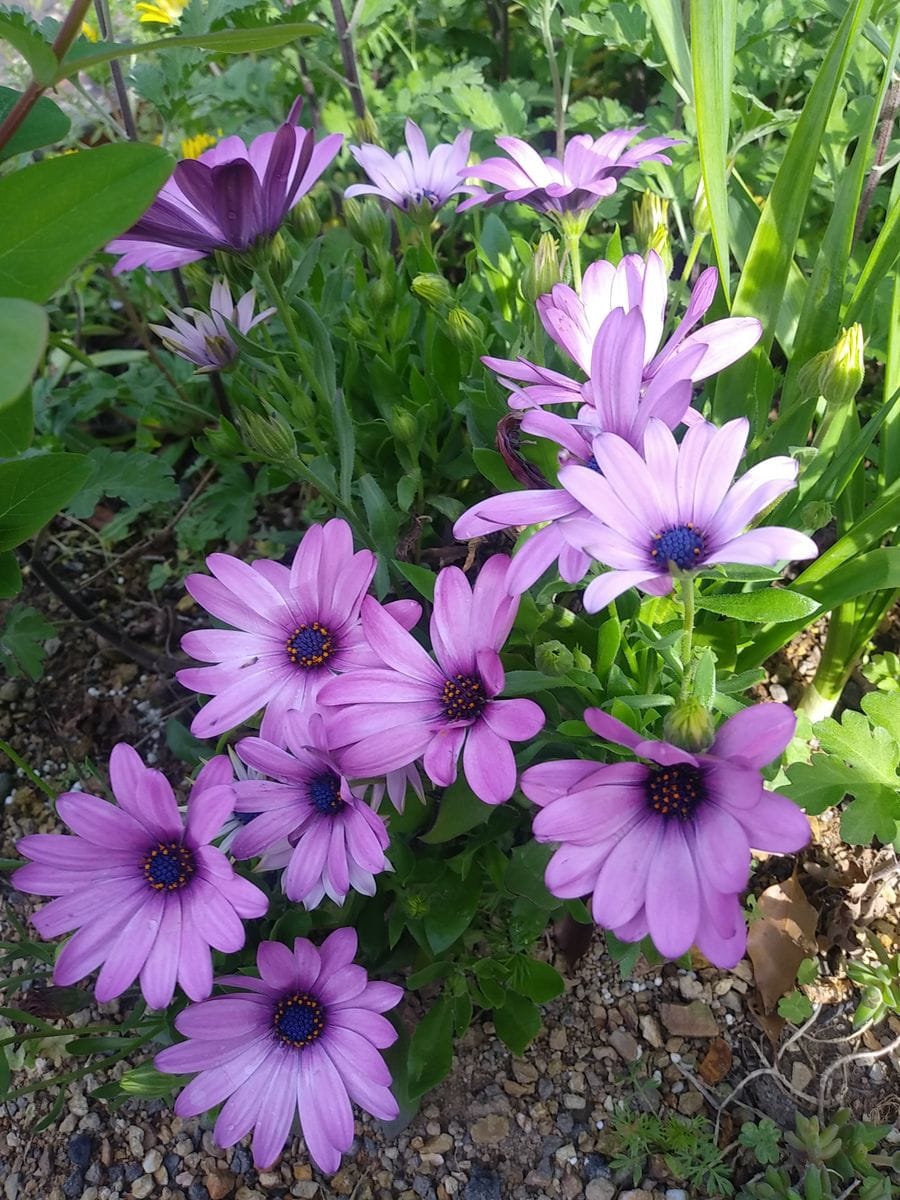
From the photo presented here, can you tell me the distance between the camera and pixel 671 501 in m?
0.69

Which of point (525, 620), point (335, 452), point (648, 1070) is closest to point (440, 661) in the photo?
point (525, 620)

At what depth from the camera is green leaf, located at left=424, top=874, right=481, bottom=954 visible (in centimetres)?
95

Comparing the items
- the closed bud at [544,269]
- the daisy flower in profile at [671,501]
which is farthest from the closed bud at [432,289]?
the daisy flower in profile at [671,501]

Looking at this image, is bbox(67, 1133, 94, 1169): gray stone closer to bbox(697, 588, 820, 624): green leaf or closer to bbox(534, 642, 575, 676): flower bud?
bbox(534, 642, 575, 676): flower bud

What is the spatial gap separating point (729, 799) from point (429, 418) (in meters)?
0.66

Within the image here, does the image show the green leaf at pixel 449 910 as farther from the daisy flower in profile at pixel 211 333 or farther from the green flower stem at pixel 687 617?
the daisy flower in profile at pixel 211 333

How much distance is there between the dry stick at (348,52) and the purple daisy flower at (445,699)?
920mm

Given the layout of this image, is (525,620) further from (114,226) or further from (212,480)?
(212,480)

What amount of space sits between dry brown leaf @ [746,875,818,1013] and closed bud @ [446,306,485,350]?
79 cm

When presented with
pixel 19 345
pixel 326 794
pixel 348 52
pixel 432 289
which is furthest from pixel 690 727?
pixel 348 52

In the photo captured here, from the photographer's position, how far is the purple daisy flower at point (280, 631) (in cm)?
85

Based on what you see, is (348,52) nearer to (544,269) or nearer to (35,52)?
(544,269)

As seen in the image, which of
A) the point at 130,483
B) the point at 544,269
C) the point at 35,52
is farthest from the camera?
the point at 130,483

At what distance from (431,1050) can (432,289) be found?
82cm
